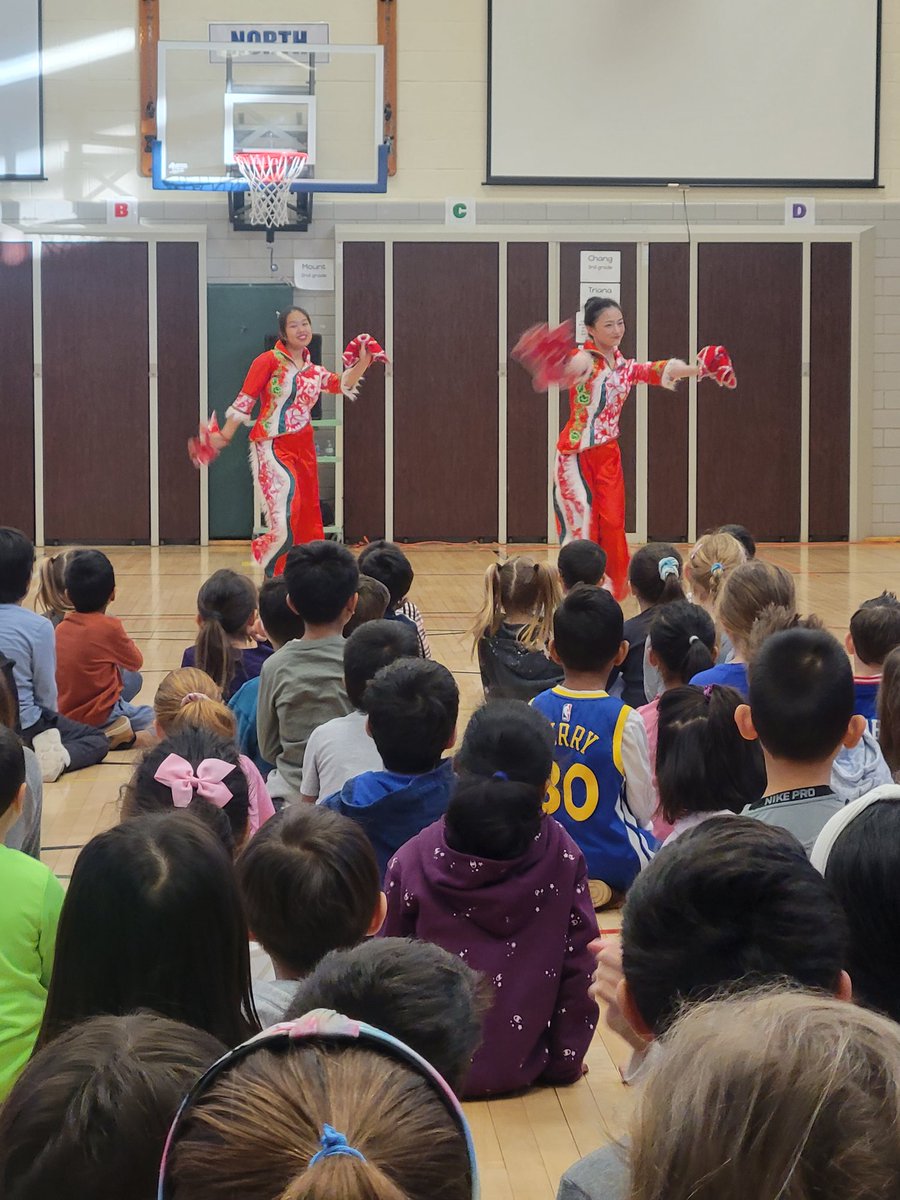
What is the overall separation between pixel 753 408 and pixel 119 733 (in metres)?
8.52

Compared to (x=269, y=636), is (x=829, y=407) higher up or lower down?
higher up

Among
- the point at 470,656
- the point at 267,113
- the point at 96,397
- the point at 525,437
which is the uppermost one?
the point at 267,113

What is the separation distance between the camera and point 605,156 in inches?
484

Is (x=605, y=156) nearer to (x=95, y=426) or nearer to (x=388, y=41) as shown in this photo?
(x=388, y=41)

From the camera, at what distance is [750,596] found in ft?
13.8

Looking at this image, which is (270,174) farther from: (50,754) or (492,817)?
(492,817)

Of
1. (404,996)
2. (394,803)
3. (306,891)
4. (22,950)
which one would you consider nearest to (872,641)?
(394,803)

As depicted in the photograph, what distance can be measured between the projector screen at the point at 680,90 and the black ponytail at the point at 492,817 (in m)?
10.5

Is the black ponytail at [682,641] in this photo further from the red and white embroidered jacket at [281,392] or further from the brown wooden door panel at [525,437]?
the brown wooden door panel at [525,437]

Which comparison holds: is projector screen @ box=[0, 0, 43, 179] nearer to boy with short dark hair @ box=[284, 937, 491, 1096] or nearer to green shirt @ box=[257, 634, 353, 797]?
green shirt @ box=[257, 634, 353, 797]

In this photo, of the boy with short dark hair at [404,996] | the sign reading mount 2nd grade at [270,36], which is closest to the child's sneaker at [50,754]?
the boy with short dark hair at [404,996]

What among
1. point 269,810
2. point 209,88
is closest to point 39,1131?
point 269,810

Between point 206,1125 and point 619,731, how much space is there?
8.34 ft

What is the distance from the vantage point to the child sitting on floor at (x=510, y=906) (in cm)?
248
